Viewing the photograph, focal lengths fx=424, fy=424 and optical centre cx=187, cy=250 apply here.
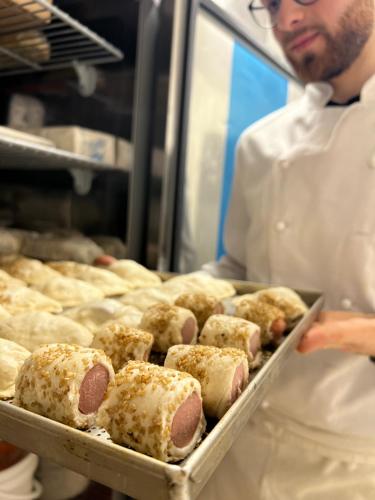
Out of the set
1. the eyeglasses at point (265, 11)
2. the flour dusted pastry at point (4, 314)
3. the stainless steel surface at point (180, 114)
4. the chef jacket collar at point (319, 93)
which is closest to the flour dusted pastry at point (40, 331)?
the flour dusted pastry at point (4, 314)

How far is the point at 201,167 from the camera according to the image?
222cm

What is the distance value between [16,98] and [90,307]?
4.06 feet

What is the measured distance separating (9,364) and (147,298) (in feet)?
2.05

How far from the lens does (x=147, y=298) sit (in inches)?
57.4

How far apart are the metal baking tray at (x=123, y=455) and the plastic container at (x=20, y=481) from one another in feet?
2.51

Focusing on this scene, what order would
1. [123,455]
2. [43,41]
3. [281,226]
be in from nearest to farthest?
[123,455] < [281,226] < [43,41]

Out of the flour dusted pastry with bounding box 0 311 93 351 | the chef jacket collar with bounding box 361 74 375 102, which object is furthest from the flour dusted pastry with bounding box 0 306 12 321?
the chef jacket collar with bounding box 361 74 375 102

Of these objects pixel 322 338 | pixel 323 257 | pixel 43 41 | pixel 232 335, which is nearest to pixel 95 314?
pixel 232 335

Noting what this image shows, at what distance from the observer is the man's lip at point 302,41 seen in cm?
135

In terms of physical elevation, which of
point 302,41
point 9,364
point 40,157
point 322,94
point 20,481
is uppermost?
point 302,41

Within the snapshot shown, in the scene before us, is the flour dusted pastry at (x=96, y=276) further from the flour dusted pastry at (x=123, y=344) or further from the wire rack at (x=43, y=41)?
the wire rack at (x=43, y=41)

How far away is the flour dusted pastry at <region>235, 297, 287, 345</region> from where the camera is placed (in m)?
1.20

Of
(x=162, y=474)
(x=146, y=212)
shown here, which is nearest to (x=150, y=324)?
(x=162, y=474)

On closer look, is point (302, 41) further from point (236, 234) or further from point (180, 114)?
point (236, 234)
